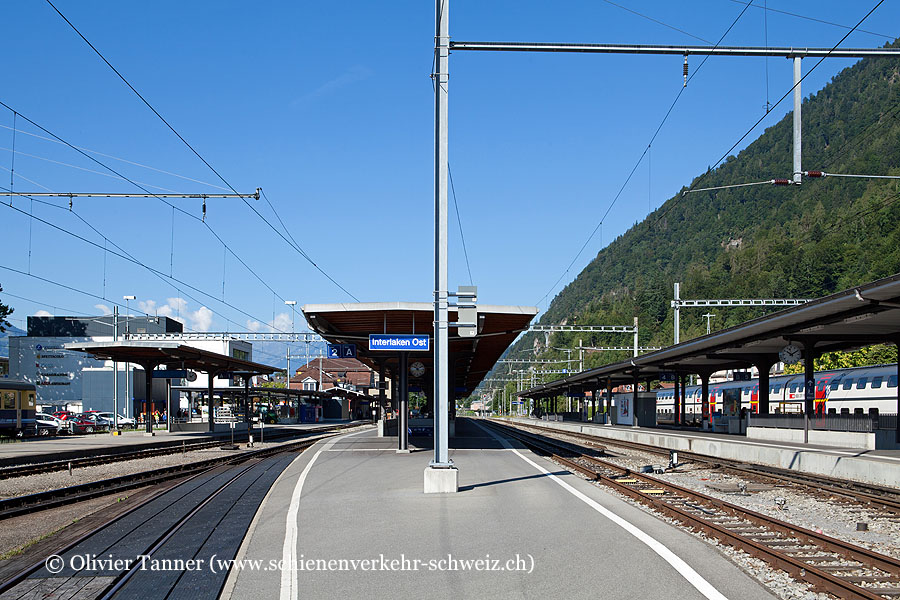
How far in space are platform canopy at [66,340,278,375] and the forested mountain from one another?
31.4 m

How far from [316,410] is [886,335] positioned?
58797 millimetres

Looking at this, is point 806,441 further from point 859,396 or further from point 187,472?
point 187,472

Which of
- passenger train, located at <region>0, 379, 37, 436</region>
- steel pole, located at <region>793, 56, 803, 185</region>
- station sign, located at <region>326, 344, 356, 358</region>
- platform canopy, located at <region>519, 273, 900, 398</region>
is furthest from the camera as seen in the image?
passenger train, located at <region>0, 379, 37, 436</region>

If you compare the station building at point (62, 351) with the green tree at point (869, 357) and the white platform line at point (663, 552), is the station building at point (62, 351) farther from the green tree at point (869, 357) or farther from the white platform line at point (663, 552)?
the white platform line at point (663, 552)

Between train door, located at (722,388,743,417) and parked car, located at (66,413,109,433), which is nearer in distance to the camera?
train door, located at (722,388,743,417)

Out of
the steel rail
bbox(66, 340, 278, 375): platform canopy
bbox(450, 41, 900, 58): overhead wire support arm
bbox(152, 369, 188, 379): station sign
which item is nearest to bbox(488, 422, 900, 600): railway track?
the steel rail

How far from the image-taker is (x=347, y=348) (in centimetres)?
2939

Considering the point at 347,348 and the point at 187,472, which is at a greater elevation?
the point at 347,348

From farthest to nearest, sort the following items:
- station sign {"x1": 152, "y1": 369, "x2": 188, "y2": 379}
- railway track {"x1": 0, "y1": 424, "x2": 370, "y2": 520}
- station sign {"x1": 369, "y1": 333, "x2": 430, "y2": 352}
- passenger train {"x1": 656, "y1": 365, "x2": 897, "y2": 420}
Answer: station sign {"x1": 152, "y1": 369, "x2": 188, "y2": 379} < passenger train {"x1": 656, "y1": 365, "x2": 897, "y2": 420} < station sign {"x1": 369, "y1": 333, "x2": 430, "y2": 352} < railway track {"x1": 0, "y1": 424, "x2": 370, "y2": 520}

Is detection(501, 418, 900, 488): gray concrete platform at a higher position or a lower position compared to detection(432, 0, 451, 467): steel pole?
lower

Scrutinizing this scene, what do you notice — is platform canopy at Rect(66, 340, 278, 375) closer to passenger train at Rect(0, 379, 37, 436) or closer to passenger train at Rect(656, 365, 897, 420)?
passenger train at Rect(0, 379, 37, 436)

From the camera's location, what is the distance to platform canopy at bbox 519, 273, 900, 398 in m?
20.9

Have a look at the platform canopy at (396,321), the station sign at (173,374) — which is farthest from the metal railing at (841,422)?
the station sign at (173,374)

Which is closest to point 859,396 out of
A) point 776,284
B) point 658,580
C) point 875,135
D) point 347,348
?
point 347,348
